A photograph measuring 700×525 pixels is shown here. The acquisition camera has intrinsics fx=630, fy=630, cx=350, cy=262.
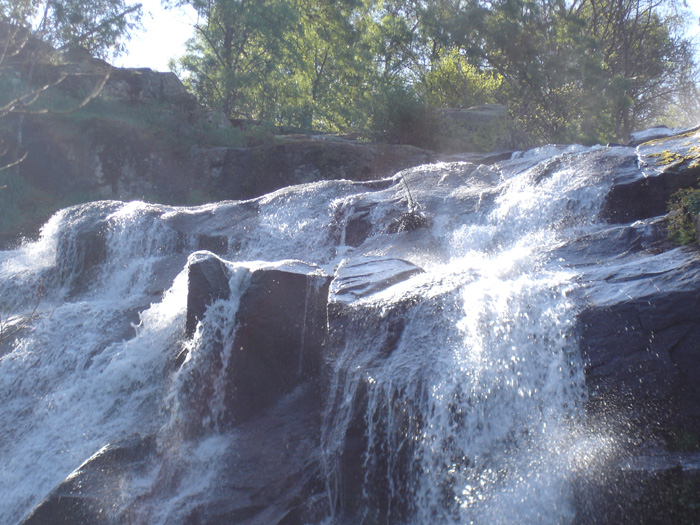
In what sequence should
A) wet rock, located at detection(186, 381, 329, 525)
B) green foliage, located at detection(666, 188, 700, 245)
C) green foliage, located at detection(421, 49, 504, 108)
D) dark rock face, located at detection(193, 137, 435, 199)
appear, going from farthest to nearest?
1. green foliage, located at detection(421, 49, 504, 108)
2. dark rock face, located at detection(193, 137, 435, 199)
3. green foliage, located at detection(666, 188, 700, 245)
4. wet rock, located at detection(186, 381, 329, 525)

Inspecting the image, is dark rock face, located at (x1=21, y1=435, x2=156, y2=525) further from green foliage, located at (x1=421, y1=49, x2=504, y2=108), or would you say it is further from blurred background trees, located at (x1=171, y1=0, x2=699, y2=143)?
green foliage, located at (x1=421, y1=49, x2=504, y2=108)

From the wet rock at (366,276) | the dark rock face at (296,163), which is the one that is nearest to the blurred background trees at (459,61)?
the dark rock face at (296,163)

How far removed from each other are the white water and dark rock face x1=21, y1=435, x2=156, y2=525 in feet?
0.46

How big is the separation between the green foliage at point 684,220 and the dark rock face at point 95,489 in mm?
5310

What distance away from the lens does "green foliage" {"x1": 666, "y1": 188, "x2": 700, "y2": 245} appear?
5.61 metres

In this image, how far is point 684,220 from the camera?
228 inches

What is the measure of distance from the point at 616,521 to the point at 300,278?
145 inches

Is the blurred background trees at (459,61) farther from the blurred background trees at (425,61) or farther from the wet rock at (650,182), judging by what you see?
the wet rock at (650,182)

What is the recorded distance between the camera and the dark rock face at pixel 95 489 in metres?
5.29

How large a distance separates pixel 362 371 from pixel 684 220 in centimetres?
328

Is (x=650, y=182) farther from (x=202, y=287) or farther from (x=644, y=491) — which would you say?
(x=202, y=287)

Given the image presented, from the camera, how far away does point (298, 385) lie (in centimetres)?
618

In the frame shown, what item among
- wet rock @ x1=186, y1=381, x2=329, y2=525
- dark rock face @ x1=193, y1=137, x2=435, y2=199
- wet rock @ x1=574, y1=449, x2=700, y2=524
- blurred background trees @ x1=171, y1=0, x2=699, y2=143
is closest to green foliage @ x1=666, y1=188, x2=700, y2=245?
wet rock @ x1=574, y1=449, x2=700, y2=524

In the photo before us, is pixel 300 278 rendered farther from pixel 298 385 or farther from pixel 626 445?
pixel 626 445
